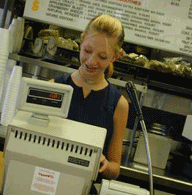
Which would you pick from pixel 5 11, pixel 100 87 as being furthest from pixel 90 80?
pixel 5 11

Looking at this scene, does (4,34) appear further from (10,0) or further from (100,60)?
(10,0)

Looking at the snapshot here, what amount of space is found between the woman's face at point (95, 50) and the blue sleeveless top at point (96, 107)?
0.40 ft

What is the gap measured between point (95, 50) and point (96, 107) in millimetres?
255

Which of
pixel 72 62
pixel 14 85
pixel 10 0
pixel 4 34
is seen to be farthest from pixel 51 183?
pixel 10 0

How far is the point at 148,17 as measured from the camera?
2.32 meters

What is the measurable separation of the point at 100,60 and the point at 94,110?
0.73 feet

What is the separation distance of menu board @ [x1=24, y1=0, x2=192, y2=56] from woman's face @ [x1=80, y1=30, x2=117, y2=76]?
38.1 inches

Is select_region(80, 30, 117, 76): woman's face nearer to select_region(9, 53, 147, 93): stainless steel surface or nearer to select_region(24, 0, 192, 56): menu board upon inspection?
select_region(9, 53, 147, 93): stainless steel surface

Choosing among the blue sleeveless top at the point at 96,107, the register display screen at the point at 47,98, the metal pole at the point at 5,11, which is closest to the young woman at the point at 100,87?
the blue sleeveless top at the point at 96,107

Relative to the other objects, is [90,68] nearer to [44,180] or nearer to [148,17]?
[44,180]

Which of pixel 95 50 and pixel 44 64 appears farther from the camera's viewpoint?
pixel 44 64

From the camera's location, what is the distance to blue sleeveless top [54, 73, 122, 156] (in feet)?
4.69

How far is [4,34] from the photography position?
158 centimetres

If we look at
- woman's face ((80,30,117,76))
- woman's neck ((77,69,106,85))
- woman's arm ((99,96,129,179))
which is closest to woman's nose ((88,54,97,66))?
woman's face ((80,30,117,76))
